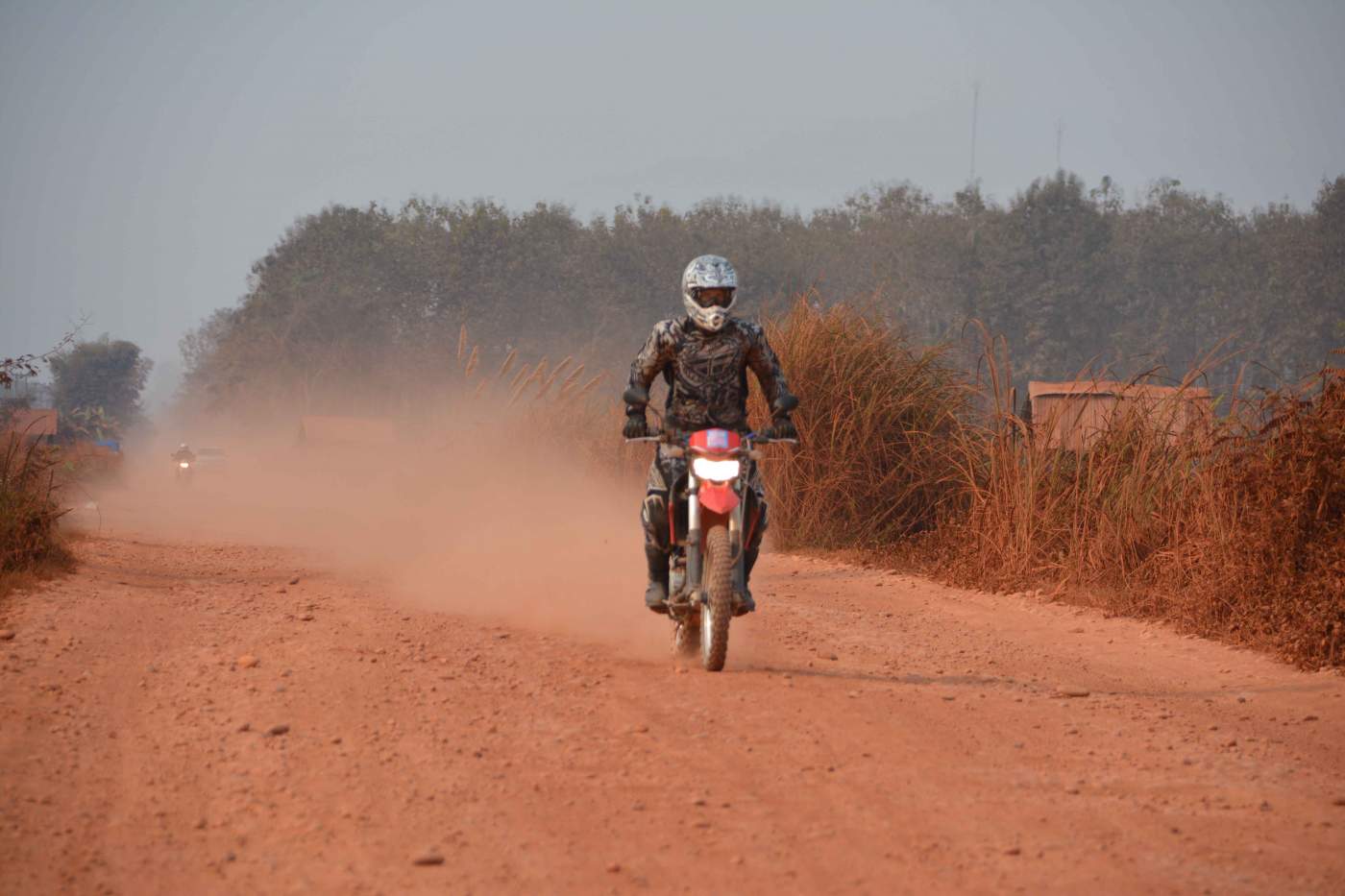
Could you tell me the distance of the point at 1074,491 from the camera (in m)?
11.1

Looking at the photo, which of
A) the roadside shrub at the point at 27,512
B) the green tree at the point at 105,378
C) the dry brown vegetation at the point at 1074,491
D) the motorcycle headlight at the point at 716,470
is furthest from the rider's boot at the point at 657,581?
the green tree at the point at 105,378

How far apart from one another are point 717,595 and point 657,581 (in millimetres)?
809

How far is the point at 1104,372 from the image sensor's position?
11359mm

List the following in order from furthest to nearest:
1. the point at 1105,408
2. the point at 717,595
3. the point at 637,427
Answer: the point at 1105,408 < the point at 637,427 < the point at 717,595

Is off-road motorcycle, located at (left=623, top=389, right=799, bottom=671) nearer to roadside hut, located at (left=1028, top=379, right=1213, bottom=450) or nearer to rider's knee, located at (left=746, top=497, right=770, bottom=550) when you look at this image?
rider's knee, located at (left=746, top=497, right=770, bottom=550)

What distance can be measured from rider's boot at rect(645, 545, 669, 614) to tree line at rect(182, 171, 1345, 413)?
4738cm

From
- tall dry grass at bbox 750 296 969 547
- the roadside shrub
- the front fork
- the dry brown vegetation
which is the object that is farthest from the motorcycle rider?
tall dry grass at bbox 750 296 969 547

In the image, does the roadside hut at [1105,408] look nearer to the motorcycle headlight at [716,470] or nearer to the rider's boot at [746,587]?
the rider's boot at [746,587]

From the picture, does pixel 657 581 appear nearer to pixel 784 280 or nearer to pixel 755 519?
pixel 755 519

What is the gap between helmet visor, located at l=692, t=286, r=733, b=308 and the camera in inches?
290

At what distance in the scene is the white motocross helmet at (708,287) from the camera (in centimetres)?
731

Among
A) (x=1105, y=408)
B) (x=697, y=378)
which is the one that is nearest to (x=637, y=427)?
(x=697, y=378)

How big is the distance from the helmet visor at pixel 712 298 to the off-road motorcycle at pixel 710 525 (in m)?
0.59

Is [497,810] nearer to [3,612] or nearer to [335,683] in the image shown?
[335,683]
